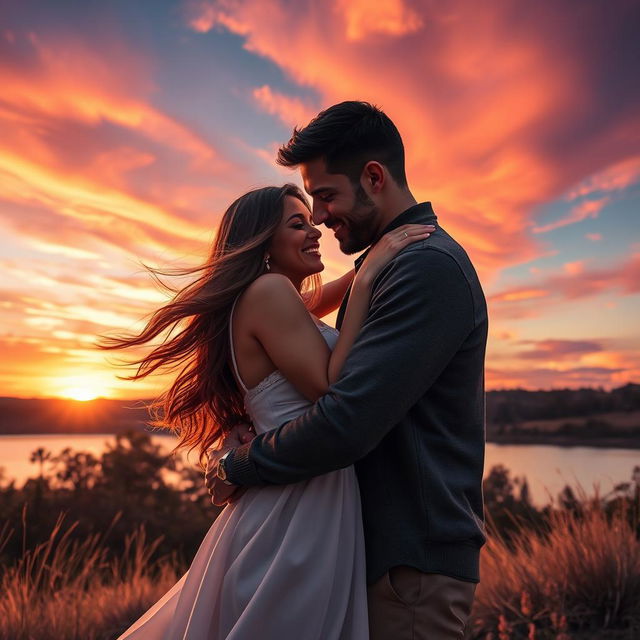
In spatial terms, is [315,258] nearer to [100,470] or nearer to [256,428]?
[256,428]

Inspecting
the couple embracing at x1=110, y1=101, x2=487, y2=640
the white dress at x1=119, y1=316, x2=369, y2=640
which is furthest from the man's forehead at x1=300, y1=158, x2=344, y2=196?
the white dress at x1=119, y1=316, x2=369, y2=640

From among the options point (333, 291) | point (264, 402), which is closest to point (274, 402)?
point (264, 402)

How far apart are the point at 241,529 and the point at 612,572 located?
147 inches

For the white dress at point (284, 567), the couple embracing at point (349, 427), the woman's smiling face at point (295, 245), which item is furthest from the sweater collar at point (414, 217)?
the white dress at point (284, 567)

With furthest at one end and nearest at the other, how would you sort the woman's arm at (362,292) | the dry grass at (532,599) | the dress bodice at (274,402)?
the dry grass at (532,599) → the dress bodice at (274,402) → the woman's arm at (362,292)

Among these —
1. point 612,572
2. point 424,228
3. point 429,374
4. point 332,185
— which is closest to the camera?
point 429,374

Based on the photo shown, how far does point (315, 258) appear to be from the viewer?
2.75 m

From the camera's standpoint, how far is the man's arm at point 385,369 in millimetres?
1861

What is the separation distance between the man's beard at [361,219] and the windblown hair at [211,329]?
40 centimetres

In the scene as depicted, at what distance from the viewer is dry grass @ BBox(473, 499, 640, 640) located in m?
4.79

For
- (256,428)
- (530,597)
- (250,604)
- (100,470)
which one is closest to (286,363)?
(256,428)

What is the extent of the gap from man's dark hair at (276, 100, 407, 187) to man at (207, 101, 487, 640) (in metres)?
0.38

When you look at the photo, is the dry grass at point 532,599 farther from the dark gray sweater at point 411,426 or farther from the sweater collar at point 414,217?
the sweater collar at point 414,217

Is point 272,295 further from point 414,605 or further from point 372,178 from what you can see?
point 414,605
